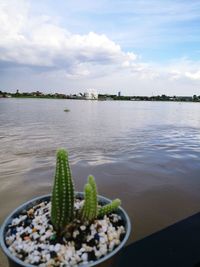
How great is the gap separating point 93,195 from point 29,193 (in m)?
2.84

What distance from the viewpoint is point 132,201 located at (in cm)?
404

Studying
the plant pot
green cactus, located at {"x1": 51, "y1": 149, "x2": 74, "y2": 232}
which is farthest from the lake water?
green cactus, located at {"x1": 51, "y1": 149, "x2": 74, "y2": 232}

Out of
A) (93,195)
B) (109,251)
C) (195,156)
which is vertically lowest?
(195,156)

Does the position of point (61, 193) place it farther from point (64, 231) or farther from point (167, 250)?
point (167, 250)

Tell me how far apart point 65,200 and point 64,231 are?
8.4 inches

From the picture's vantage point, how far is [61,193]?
168cm

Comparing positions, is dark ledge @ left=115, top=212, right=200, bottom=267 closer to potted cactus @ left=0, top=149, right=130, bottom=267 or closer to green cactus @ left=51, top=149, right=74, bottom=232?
potted cactus @ left=0, top=149, right=130, bottom=267

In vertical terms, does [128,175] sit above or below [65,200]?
below

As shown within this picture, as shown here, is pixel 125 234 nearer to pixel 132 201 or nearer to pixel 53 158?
pixel 132 201

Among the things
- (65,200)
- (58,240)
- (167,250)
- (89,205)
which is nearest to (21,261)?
(58,240)

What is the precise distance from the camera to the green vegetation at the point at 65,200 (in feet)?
5.52

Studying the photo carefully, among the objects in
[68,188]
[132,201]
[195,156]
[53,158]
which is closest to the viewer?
[68,188]

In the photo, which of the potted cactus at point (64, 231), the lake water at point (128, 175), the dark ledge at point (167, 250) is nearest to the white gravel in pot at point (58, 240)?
the potted cactus at point (64, 231)

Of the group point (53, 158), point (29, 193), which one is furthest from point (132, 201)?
point (53, 158)
